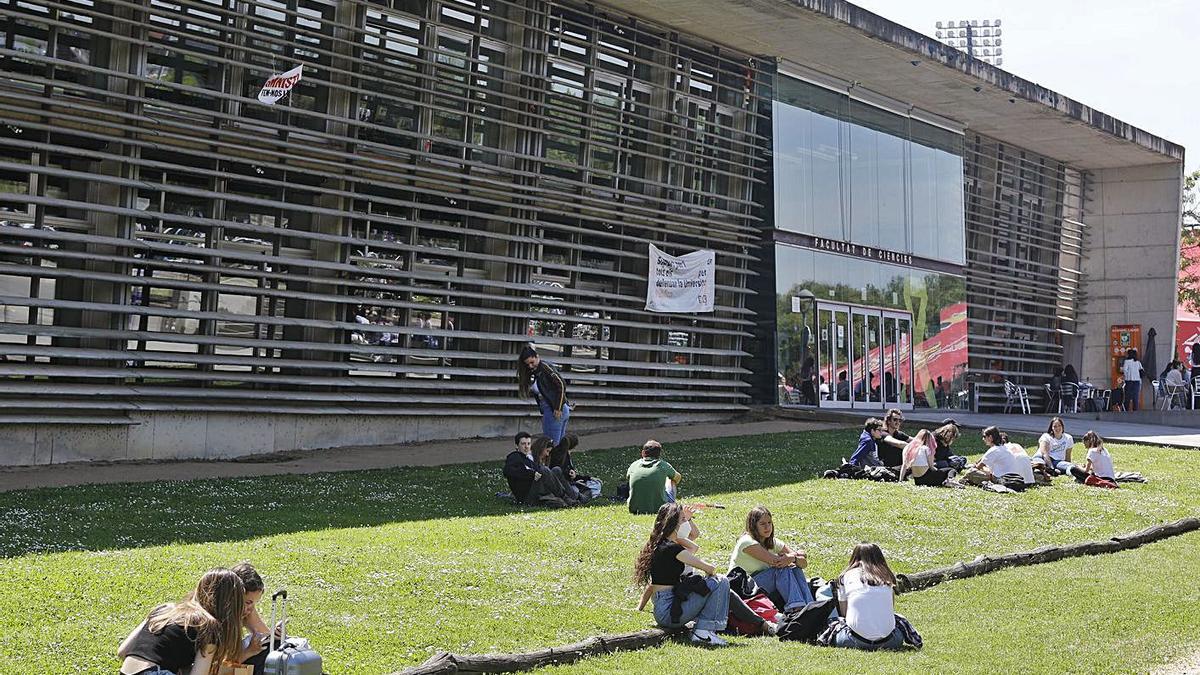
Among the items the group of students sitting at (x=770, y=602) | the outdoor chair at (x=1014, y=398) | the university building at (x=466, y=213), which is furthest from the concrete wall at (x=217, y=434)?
the outdoor chair at (x=1014, y=398)

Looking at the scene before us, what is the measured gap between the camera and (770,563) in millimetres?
10914

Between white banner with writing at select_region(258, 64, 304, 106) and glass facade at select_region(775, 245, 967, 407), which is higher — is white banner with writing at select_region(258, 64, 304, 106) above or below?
above

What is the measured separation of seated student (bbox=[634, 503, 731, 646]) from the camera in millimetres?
9922

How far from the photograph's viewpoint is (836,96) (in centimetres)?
3366

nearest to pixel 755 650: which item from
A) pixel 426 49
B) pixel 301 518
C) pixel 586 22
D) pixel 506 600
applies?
pixel 506 600

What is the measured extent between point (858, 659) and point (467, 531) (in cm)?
553

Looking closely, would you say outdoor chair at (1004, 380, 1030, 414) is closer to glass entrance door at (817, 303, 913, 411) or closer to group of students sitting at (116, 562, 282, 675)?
glass entrance door at (817, 303, 913, 411)

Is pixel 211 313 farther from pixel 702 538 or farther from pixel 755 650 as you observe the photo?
pixel 755 650

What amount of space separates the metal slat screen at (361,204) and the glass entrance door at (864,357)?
3.05 meters

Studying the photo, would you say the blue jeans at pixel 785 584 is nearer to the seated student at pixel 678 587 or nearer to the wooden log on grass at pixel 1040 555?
the seated student at pixel 678 587

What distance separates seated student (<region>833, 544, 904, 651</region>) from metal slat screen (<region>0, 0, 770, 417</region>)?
490 inches

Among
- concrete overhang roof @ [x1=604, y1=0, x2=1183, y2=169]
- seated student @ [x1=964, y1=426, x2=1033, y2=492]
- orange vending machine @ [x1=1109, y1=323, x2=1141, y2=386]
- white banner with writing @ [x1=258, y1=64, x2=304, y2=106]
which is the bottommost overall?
seated student @ [x1=964, y1=426, x2=1033, y2=492]

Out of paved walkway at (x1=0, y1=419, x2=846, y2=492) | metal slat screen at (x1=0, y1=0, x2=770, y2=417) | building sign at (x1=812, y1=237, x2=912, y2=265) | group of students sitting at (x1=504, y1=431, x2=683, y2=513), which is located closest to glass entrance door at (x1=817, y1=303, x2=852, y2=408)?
building sign at (x1=812, y1=237, x2=912, y2=265)

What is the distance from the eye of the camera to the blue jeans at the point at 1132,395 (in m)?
39.7
